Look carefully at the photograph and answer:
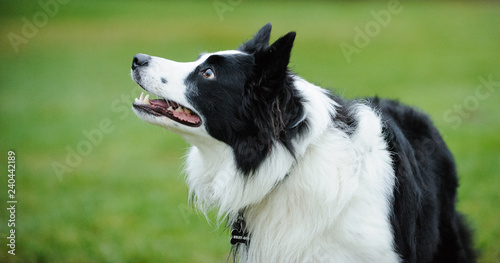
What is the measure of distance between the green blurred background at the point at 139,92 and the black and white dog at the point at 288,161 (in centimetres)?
44

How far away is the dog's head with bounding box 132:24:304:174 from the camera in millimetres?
3061

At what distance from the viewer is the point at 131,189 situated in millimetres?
7035

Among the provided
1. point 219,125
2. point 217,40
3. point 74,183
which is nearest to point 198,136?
point 219,125

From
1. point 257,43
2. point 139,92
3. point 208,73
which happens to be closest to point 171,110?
point 208,73

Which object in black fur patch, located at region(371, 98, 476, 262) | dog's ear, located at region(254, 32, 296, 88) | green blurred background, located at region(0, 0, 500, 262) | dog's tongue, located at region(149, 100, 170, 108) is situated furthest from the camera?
green blurred background, located at region(0, 0, 500, 262)

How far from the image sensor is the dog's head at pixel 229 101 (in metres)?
3.06

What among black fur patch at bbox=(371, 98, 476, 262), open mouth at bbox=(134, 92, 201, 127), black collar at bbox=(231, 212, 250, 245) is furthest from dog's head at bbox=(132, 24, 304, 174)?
black fur patch at bbox=(371, 98, 476, 262)

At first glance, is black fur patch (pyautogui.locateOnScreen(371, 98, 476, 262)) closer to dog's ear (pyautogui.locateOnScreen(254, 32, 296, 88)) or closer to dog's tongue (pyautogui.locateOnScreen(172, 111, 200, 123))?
dog's ear (pyautogui.locateOnScreen(254, 32, 296, 88))

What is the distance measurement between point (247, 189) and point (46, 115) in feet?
28.5

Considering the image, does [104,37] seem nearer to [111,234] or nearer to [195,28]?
[195,28]

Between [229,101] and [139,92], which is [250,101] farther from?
[139,92]

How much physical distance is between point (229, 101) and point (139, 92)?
850 centimetres

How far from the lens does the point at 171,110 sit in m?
3.30

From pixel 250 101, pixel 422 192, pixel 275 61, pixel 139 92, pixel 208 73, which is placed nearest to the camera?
pixel 275 61
